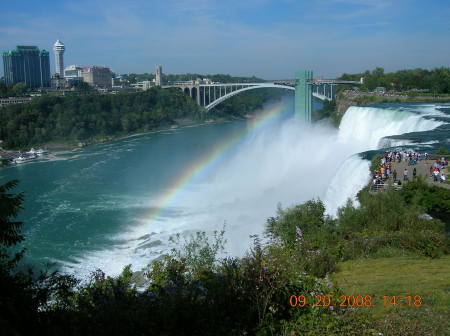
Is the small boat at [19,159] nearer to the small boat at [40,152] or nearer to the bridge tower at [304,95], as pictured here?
the small boat at [40,152]

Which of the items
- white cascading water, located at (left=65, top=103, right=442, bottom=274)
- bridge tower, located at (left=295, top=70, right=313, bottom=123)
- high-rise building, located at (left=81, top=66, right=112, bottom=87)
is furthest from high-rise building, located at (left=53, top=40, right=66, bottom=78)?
white cascading water, located at (left=65, top=103, right=442, bottom=274)

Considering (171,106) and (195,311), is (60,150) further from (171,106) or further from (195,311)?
(195,311)

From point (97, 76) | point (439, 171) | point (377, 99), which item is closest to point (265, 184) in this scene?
point (439, 171)

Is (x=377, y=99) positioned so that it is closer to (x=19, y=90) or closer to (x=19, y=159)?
(x=19, y=159)

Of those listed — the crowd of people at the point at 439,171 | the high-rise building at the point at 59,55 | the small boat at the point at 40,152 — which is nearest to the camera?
the crowd of people at the point at 439,171

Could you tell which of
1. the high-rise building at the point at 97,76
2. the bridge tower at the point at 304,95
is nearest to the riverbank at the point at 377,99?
the bridge tower at the point at 304,95
